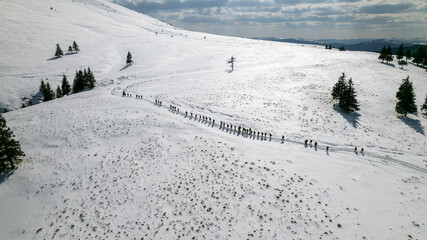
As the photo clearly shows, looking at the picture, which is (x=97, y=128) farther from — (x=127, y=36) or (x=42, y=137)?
(x=127, y=36)

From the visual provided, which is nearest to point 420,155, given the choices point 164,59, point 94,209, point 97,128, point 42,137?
point 94,209

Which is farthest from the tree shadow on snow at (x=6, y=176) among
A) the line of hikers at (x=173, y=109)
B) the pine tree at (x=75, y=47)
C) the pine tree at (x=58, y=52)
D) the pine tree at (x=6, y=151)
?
the pine tree at (x=75, y=47)

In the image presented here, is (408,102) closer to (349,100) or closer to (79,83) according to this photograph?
(349,100)

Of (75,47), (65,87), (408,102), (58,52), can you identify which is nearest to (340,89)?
(408,102)

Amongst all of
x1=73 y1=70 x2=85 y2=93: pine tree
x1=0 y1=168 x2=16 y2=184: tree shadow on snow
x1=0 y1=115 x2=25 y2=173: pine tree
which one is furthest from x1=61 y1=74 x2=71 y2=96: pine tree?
x1=0 y1=168 x2=16 y2=184: tree shadow on snow

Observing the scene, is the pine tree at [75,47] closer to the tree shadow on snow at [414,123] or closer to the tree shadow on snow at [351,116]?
the tree shadow on snow at [351,116]

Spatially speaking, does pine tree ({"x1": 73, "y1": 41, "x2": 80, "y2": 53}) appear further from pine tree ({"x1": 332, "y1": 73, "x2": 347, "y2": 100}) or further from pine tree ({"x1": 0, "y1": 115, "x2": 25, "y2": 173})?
pine tree ({"x1": 332, "y1": 73, "x2": 347, "y2": 100})

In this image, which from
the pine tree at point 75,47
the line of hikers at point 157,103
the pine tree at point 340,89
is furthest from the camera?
the pine tree at point 75,47

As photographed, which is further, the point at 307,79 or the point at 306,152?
the point at 307,79
